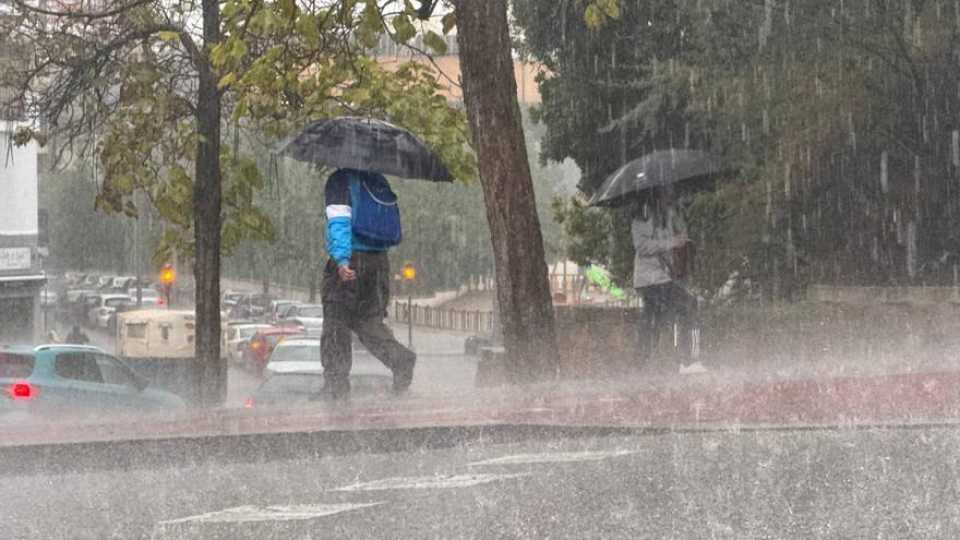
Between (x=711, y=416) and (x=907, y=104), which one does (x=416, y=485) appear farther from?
(x=907, y=104)

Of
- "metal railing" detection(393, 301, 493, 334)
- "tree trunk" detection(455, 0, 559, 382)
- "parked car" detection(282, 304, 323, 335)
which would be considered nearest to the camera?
"tree trunk" detection(455, 0, 559, 382)

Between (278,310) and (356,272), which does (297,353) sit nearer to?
(356,272)

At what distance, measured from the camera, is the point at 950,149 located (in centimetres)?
1931

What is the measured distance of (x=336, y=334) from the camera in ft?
36.1

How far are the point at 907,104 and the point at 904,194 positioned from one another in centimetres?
102

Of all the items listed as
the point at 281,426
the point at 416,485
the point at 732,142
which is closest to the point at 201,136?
the point at 732,142

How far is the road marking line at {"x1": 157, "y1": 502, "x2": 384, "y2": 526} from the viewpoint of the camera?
690 centimetres

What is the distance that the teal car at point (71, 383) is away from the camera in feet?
66.7

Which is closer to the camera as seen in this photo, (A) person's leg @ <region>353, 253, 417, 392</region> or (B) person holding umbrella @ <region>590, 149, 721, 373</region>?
(A) person's leg @ <region>353, 253, 417, 392</region>

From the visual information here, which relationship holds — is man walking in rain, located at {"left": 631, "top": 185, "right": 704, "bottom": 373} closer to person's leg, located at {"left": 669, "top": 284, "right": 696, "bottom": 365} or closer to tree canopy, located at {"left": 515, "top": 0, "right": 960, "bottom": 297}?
person's leg, located at {"left": 669, "top": 284, "right": 696, "bottom": 365}

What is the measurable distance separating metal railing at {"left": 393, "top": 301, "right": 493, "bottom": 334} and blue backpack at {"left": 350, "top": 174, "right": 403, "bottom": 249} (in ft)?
253

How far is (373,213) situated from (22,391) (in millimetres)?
10438

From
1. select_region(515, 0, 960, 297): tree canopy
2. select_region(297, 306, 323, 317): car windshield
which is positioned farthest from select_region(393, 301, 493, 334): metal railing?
select_region(515, 0, 960, 297): tree canopy

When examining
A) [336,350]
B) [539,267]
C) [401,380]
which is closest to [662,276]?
[539,267]
